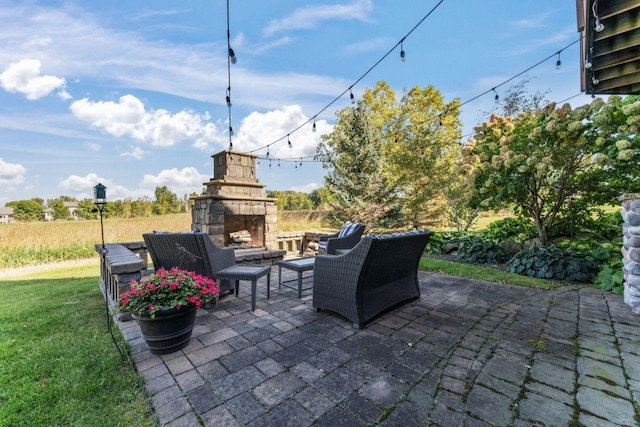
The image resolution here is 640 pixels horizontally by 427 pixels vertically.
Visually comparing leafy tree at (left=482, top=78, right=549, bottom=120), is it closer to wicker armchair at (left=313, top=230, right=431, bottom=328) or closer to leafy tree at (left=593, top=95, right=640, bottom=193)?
leafy tree at (left=593, top=95, right=640, bottom=193)

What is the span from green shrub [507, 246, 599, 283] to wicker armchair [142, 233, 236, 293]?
465 cm

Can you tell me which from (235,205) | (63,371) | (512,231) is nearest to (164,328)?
(63,371)

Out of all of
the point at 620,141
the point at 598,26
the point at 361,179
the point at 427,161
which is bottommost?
the point at 620,141

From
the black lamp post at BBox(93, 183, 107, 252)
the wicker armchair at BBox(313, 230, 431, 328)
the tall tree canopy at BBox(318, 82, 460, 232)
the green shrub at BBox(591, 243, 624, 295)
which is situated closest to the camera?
the wicker armchair at BBox(313, 230, 431, 328)

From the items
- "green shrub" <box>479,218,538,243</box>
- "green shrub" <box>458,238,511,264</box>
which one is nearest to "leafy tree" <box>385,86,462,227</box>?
"green shrub" <box>479,218,538,243</box>

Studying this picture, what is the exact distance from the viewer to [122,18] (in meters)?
3.76

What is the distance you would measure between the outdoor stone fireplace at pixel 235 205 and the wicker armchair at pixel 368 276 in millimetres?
3447

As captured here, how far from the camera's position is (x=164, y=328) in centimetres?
192

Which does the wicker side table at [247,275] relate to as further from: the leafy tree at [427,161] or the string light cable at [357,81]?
the leafy tree at [427,161]

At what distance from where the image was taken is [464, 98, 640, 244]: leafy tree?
13.0 ft

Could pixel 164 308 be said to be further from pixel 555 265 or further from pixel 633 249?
pixel 555 265

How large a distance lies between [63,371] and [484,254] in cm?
612

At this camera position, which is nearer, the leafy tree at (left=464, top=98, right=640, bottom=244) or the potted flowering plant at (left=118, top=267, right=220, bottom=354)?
the potted flowering plant at (left=118, top=267, right=220, bottom=354)

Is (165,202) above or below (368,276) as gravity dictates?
above
